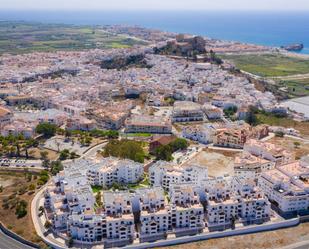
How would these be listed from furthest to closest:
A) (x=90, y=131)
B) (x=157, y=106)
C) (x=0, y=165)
→ (x=157, y=106), (x=90, y=131), (x=0, y=165)

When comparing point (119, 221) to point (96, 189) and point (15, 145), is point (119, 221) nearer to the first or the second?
point (96, 189)

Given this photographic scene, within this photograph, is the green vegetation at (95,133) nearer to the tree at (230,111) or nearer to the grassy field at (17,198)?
the grassy field at (17,198)

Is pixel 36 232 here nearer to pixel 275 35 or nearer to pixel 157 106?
pixel 157 106

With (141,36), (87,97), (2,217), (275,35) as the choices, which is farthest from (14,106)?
(275,35)

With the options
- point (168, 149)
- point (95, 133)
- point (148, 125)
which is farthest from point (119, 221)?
point (148, 125)

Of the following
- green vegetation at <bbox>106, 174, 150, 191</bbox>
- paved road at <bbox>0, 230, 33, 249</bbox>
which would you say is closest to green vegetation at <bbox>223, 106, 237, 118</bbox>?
green vegetation at <bbox>106, 174, 150, 191</bbox>
